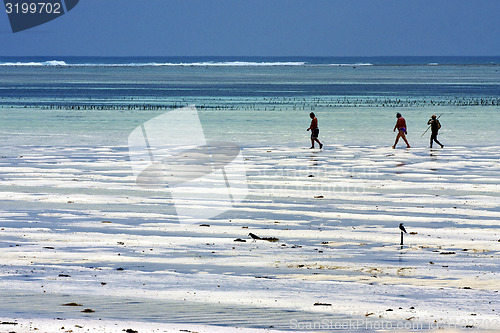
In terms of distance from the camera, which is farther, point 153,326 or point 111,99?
point 111,99

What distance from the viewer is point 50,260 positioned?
13.0 metres

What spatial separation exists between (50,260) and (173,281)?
7.66ft

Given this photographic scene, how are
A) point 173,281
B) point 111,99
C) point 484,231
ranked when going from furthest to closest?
point 111,99
point 484,231
point 173,281

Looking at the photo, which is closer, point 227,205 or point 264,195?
point 227,205

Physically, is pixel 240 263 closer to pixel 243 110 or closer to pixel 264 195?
pixel 264 195

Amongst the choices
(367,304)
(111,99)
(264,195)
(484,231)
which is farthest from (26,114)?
(367,304)

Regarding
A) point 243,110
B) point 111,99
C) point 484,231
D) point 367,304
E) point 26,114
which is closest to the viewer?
point 367,304

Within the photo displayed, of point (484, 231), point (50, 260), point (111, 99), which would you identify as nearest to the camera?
point (50, 260)

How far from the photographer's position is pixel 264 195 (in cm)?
2070

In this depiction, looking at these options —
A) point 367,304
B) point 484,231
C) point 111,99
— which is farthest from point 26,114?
point 367,304

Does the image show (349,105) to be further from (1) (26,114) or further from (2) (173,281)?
(2) (173,281)

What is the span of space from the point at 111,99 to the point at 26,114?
21.8 m

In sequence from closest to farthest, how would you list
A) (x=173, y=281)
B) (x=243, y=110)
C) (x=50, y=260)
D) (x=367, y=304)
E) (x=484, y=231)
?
(x=367, y=304) < (x=173, y=281) < (x=50, y=260) < (x=484, y=231) < (x=243, y=110)

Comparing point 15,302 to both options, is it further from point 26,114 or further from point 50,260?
point 26,114
